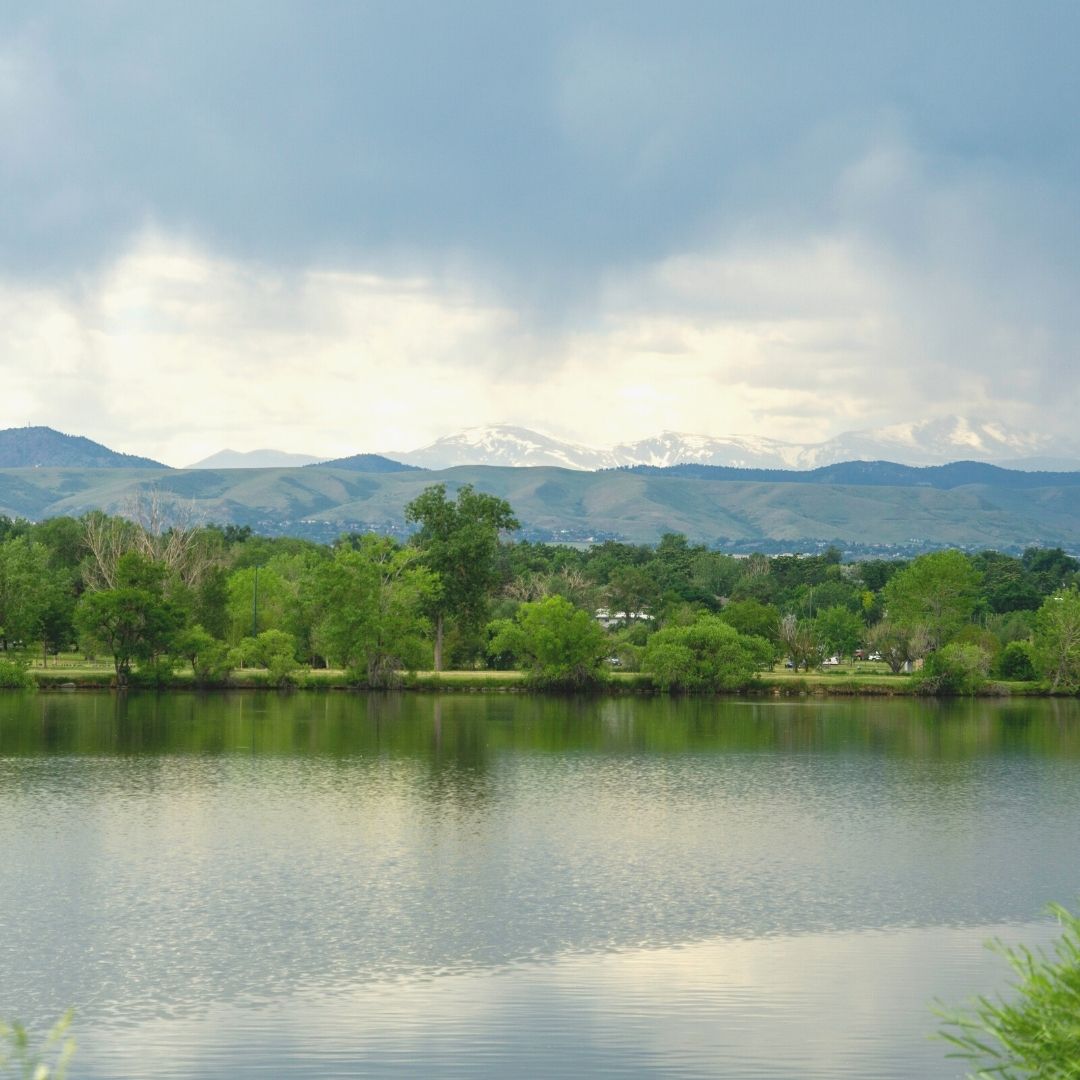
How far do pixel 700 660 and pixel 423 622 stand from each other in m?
20.3

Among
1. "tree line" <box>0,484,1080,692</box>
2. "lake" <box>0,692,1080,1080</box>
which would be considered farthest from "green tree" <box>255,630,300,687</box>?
"lake" <box>0,692,1080,1080</box>

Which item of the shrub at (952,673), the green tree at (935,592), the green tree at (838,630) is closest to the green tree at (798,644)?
the green tree at (935,592)

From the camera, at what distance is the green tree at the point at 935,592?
12038cm

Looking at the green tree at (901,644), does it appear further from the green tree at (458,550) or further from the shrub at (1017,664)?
the green tree at (458,550)

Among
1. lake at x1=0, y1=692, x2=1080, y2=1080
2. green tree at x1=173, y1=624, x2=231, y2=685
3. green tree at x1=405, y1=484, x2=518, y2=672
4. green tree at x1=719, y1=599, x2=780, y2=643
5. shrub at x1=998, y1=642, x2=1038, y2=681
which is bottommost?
lake at x1=0, y1=692, x2=1080, y2=1080

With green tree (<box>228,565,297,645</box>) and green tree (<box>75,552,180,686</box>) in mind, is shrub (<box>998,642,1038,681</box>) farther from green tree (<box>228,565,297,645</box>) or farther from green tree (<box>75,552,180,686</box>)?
green tree (<box>75,552,180,686</box>)

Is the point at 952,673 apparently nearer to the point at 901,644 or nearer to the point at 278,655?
the point at 901,644

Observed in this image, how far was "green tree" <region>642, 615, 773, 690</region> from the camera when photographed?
10338 cm

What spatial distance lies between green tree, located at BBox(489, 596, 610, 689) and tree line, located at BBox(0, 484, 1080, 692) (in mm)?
103

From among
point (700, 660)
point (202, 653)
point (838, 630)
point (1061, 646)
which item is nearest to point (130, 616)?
point (202, 653)

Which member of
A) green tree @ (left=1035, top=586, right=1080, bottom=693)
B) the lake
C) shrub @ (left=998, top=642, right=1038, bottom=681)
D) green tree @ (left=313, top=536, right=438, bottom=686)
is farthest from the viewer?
shrub @ (left=998, top=642, right=1038, bottom=681)

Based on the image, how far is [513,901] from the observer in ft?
105

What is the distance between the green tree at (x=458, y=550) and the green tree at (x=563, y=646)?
24.4 feet

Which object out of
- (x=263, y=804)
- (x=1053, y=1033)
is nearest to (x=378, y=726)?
(x=263, y=804)
